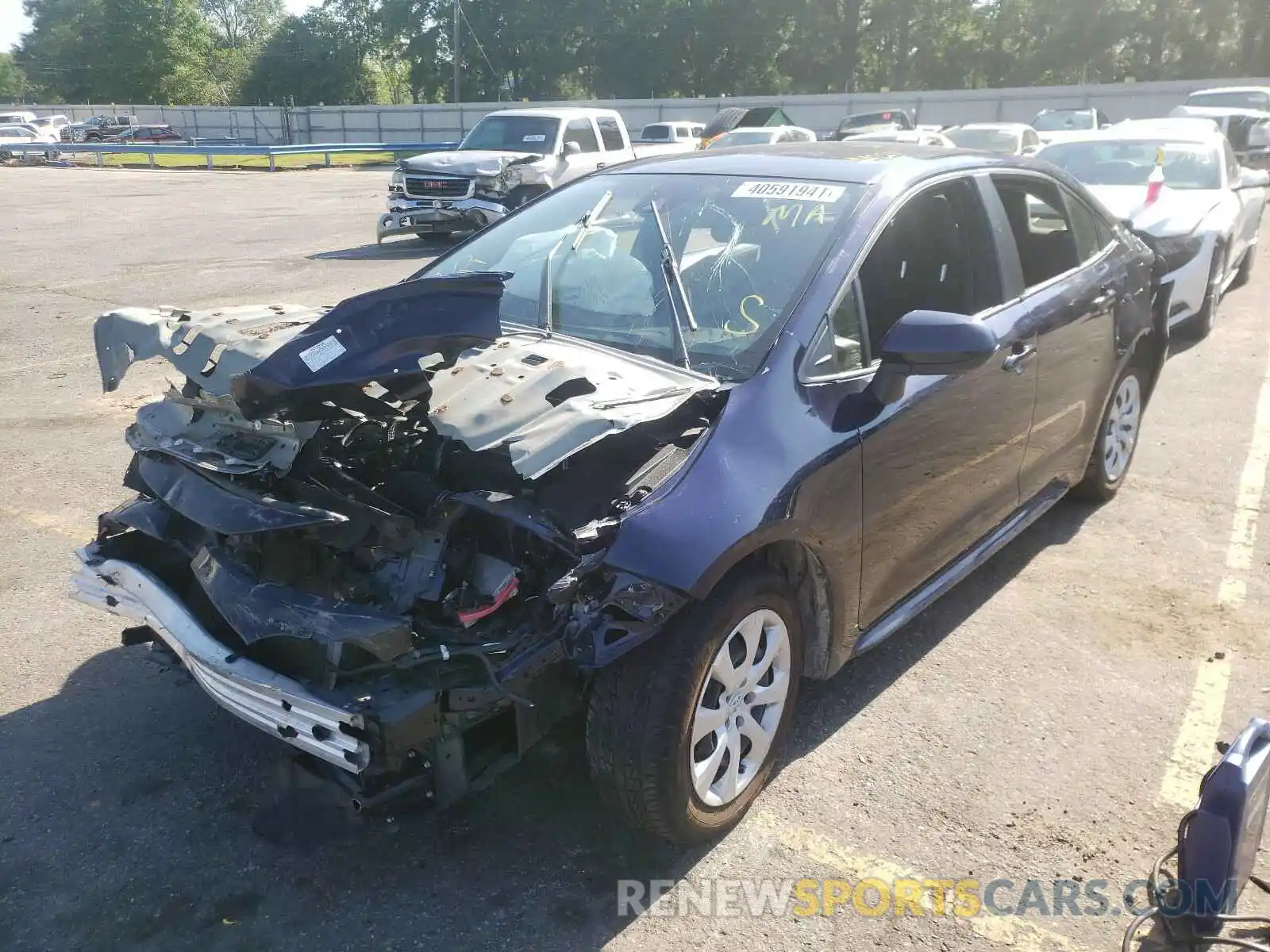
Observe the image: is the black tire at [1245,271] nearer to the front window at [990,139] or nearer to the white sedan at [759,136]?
the front window at [990,139]

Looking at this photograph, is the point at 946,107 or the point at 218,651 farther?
the point at 946,107

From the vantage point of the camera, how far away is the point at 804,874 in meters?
2.92

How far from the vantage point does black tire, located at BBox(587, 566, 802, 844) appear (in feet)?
8.84

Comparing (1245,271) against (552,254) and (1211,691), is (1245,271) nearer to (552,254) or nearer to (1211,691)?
(1211,691)

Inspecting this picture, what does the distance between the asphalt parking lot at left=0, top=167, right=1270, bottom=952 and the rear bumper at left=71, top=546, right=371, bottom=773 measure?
324 millimetres

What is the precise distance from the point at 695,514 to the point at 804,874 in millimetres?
1075

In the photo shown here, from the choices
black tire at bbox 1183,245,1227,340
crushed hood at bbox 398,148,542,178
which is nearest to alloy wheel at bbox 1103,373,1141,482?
black tire at bbox 1183,245,1227,340

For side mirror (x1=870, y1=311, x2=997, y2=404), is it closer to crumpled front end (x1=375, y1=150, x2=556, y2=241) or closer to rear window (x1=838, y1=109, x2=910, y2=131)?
crumpled front end (x1=375, y1=150, x2=556, y2=241)

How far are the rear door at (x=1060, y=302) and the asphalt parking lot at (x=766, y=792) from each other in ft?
1.91

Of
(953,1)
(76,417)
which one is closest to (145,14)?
(953,1)

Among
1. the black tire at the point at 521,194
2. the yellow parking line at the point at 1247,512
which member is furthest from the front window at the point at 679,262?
the black tire at the point at 521,194

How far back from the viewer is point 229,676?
106 inches

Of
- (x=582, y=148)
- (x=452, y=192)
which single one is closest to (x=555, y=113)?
(x=582, y=148)

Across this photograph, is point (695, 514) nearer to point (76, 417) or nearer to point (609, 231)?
point (609, 231)
